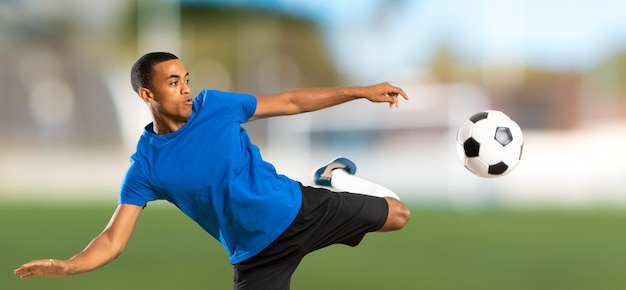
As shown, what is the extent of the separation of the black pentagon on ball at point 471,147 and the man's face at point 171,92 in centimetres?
211

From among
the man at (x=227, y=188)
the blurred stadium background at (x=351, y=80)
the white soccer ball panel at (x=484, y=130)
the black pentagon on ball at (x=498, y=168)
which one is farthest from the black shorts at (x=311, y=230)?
the blurred stadium background at (x=351, y=80)

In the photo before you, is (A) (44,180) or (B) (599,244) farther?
Result: (A) (44,180)

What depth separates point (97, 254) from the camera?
12.4ft

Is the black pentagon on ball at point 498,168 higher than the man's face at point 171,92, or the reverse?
the man's face at point 171,92

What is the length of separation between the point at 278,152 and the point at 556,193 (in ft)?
19.6

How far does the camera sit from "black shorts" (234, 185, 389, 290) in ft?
13.4

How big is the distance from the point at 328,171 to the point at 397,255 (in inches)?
123

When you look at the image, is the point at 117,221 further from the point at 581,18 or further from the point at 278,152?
the point at 581,18

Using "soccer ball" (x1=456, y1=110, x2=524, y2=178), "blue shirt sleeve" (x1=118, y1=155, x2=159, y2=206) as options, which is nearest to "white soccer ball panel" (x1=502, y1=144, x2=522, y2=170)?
"soccer ball" (x1=456, y1=110, x2=524, y2=178)

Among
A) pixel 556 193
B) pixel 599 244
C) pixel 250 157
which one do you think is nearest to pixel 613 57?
pixel 556 193

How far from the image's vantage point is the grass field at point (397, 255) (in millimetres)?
6352

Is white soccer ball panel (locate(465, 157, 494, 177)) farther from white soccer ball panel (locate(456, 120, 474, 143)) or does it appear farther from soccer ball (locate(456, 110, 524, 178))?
white soccer ball panel (locate(456, 120, 474, 143))

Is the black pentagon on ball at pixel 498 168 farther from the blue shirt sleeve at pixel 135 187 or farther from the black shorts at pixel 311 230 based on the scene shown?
the blue shirt sleeve at pixel 135 187

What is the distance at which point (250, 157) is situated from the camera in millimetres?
4023
